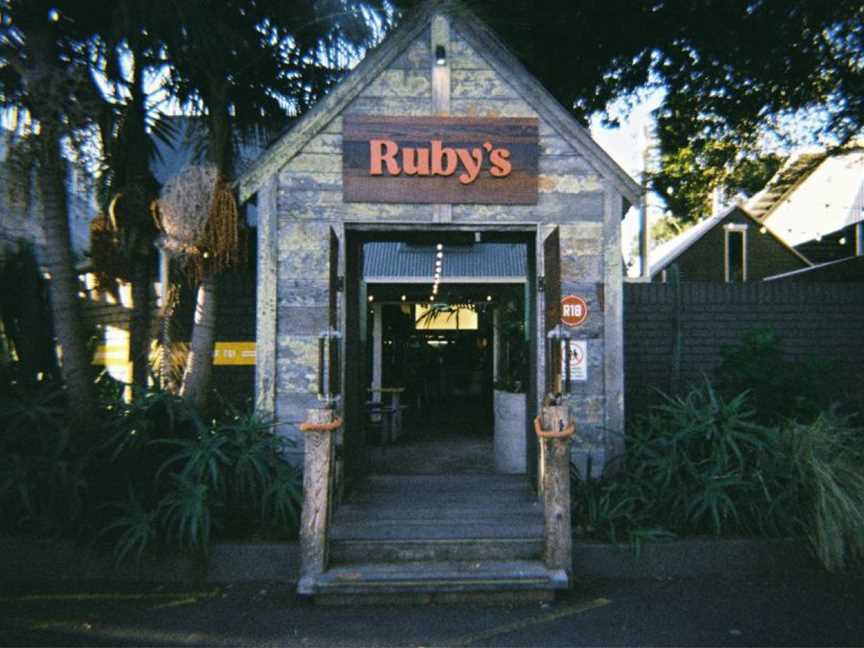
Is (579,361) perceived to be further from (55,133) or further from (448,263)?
(55,133)

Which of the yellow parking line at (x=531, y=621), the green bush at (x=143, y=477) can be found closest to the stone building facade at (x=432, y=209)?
the green bush at (x=143, y=477)

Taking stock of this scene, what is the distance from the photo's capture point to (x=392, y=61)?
6059 mm

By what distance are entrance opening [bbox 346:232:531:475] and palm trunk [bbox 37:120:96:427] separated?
2.48 m

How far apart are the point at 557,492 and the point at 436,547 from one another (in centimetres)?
100

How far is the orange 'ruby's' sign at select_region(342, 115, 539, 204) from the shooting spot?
6.01 meters

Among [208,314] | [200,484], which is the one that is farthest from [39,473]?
[208,314]

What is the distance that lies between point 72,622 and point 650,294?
6.26 meters

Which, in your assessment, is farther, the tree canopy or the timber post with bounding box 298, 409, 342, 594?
the tree canopy

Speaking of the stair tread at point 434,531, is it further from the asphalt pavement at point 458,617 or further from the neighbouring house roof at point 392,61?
the neighbouring house roof at point 392,61

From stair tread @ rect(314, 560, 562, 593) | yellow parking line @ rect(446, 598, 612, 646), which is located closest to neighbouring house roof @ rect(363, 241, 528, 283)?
stair tread @ rect(314, 560, 562, 593)

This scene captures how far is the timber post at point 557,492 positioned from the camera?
4.78 metres

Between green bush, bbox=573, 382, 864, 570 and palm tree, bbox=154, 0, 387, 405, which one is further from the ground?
palm tree, bbox=154, 0, 387, 405

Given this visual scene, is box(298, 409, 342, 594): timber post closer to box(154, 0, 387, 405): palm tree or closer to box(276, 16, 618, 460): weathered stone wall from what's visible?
box(276, 16, 618, 460): weathered stone wall

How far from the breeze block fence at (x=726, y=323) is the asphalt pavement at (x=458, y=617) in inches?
116
